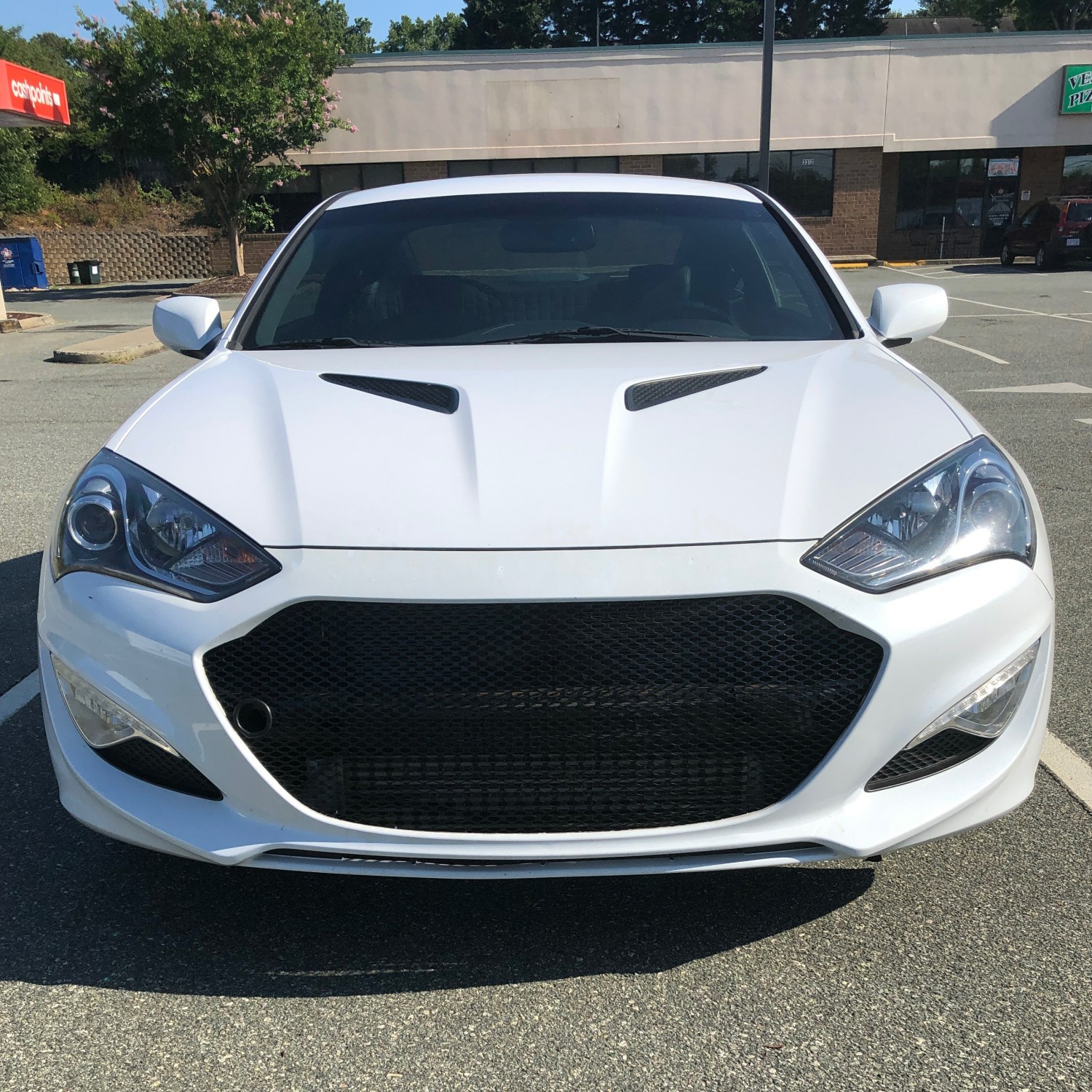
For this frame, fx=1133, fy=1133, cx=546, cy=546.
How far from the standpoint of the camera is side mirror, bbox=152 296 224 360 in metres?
3.35

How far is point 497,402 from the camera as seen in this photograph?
243cm

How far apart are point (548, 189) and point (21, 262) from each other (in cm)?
2926

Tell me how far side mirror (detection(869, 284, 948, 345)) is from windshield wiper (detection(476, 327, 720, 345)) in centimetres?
54

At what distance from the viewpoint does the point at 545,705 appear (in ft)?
6.47

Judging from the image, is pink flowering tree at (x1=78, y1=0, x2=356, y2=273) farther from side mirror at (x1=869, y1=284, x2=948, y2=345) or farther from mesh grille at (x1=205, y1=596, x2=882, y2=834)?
mesh grille at (x1=205, y1=596, x2=882, y2=834)

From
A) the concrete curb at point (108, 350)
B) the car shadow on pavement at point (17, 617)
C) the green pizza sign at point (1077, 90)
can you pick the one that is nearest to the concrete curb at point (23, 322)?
the concrete curb at point (108, 350)

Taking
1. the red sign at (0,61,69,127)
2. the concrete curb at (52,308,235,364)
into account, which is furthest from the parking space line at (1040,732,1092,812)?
the red sign at (0,61,69,127)

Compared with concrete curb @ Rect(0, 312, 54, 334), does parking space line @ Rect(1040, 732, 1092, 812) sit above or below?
above

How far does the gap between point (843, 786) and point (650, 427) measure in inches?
31.5

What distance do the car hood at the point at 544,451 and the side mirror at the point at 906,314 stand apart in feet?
1.96

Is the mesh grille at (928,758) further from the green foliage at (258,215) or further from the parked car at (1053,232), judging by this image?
the parked car at (1053,232)

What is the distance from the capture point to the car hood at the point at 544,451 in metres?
2.04

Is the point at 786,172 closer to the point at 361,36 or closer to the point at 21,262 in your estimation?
the point at 21,262

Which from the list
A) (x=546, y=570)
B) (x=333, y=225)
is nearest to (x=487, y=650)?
(x=546, y=570)
